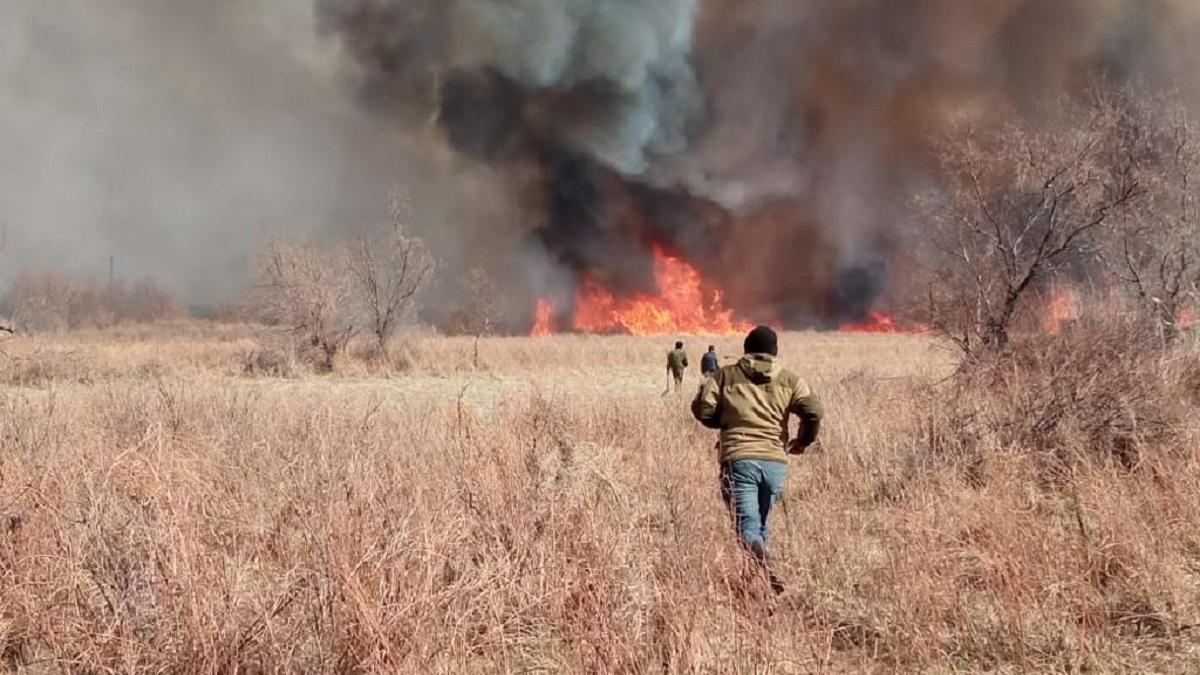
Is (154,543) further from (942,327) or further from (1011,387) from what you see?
(942,327)

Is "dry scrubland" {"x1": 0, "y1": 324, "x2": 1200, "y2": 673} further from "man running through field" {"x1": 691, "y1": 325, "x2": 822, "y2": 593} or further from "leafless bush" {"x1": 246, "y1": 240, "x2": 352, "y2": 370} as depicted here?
"leafless bush" {"x1": 246, "y1": 240, "x2": 352, "y2": 370}

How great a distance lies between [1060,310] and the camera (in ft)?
33.4

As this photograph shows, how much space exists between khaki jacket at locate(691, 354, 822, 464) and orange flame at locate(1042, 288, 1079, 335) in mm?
6265

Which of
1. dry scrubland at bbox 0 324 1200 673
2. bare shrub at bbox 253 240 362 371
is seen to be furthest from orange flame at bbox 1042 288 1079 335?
bare shrub at bbox 253 240 362 371

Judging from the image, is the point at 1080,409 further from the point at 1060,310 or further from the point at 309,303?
the point at 309,303

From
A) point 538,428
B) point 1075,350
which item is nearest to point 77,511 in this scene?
point 538,428

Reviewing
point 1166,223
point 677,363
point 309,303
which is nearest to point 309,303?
point 309,303

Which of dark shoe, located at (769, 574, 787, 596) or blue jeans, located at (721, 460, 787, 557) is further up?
blue jeans, located at (721, 460, 787, 557)

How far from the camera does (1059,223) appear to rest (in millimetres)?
13227

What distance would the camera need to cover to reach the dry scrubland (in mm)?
2930

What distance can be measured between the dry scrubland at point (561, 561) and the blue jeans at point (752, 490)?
6.7 inches

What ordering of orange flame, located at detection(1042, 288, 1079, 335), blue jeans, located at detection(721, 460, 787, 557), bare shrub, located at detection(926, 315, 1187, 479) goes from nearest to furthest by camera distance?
1. blue jeans, located at detection(721, 460, 787, 557)
2. bare shrub, located at detection(926, 315, 1187, 479)
3. orange flame, located at detection(1042, 288, 1079, 335)

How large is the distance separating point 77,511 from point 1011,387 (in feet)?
26.3

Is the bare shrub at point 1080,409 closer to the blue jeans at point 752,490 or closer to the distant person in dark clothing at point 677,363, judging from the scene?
the blue jeans at point 752,490
